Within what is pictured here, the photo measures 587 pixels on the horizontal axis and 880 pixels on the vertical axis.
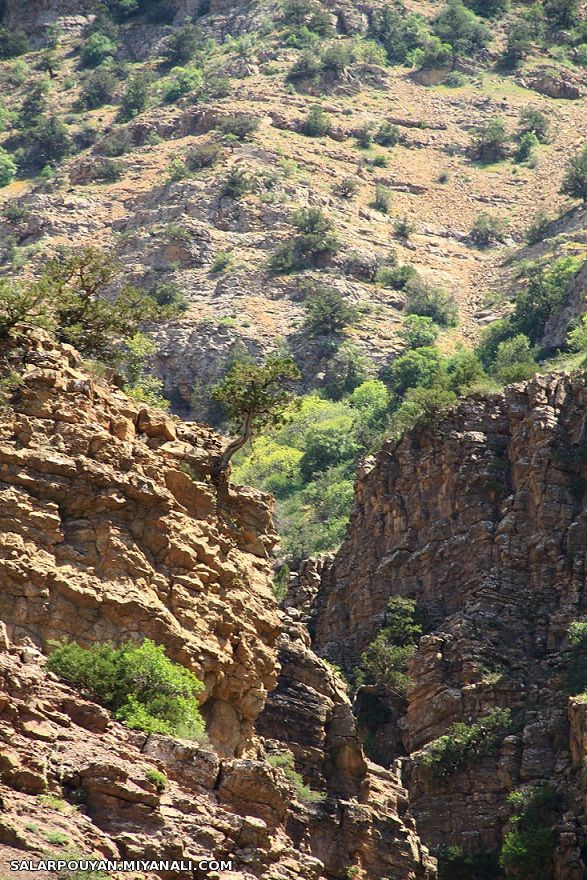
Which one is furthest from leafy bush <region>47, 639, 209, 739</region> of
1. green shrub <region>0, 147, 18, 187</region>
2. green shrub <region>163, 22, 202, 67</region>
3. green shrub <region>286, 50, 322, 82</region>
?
green shrub <region>163, 22, 202, 67</region>

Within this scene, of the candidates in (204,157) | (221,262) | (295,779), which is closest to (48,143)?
(204,157)

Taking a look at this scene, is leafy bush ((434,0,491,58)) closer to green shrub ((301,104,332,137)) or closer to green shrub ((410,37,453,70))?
green shrub ((410,37,453,70))

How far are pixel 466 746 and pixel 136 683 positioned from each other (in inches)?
859

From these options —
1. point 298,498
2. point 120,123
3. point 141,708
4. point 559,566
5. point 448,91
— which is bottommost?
point 141,708

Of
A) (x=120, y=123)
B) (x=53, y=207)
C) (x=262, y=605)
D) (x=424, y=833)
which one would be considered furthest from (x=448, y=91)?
(x=262, y=605)

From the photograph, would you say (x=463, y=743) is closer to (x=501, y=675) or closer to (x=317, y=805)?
(x=501, y=675)

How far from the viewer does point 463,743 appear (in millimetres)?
53344

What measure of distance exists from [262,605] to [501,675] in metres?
17.6

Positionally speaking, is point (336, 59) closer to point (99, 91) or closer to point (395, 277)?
point (99, 91)

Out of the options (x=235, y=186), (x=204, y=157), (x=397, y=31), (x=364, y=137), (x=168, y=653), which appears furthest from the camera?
(x=397, y=31)

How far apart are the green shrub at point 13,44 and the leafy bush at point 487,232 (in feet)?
170

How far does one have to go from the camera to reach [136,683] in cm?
3366

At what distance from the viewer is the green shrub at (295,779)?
3941 centimetres

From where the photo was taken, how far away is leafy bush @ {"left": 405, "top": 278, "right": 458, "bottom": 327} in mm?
111188
